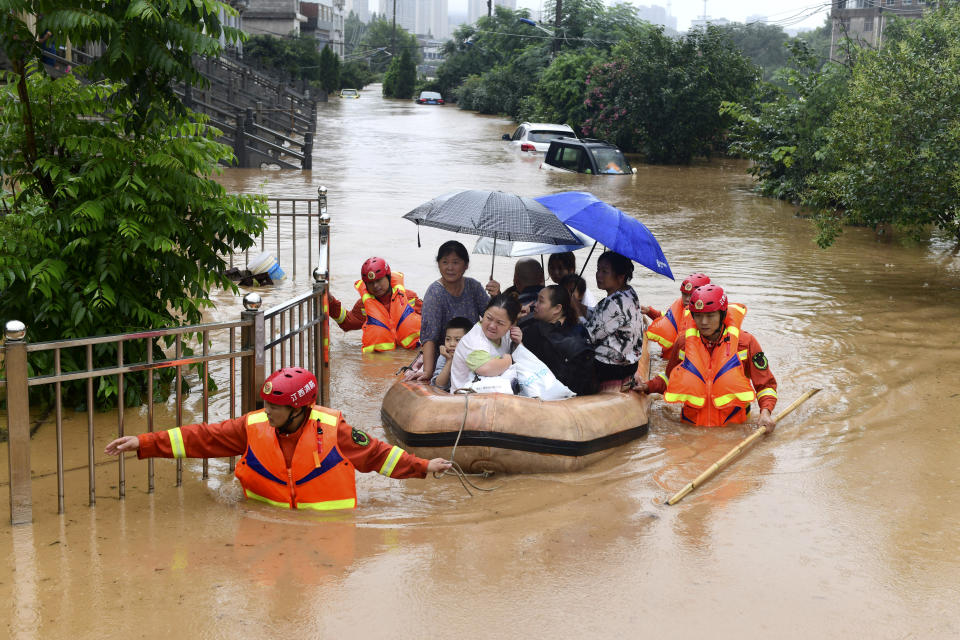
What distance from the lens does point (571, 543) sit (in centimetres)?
530

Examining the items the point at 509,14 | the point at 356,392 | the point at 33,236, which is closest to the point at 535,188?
the point at 356,392

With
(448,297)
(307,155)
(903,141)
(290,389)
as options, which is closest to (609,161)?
(307,155)

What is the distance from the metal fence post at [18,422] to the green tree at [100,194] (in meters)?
1.78

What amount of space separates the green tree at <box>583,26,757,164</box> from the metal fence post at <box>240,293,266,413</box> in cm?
2869

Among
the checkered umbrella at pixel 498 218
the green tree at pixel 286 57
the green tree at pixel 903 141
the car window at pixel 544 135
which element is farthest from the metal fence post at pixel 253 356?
the green tree at pixel 286 57

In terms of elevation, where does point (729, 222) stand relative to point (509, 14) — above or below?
below

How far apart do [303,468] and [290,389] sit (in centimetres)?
52

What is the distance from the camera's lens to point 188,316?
25.0 feet

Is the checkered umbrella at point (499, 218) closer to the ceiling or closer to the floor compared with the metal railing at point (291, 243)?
closer to the ceiling

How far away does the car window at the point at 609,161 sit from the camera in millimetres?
27797

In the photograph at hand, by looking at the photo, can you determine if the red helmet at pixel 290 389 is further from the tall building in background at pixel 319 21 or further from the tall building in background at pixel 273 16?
the tall building in background at pixel 319 21

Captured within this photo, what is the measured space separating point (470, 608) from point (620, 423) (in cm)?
256

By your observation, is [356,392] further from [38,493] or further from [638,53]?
[638,53]

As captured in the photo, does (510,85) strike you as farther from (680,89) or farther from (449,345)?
(449,345)
